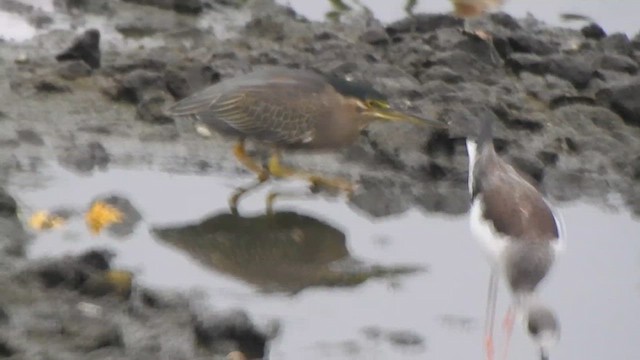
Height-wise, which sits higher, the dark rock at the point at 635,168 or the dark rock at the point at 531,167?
the dark rock at the point at 531,167

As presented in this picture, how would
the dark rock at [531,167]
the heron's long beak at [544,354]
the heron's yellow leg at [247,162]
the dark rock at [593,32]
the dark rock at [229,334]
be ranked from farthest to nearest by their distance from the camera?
the dark rock at [593,32], the dark rock at [531,167], the heron's yellow leg at [247,162], the heron's long beak at [544,354], the dark rock at [229,334]

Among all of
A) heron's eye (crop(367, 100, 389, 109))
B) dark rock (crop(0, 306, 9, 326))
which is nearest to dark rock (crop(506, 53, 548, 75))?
heron's eye (crop(367, 100, 389, 109))

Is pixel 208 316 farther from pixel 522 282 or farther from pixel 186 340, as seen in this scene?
pixel 522 282

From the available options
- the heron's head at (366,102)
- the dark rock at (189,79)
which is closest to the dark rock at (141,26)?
the dark rock at (189,79)

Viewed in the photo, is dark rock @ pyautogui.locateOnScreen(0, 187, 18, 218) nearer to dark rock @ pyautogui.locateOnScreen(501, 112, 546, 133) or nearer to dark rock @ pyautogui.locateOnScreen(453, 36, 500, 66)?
dark rock @ pyautogui.locateOnScreen(501, 112, 546, 133)

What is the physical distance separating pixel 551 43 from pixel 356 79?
2155 mm

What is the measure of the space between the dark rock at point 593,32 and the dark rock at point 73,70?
4.35 metres

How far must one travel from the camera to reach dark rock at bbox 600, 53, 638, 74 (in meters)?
12.3

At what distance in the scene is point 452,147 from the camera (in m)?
10.8

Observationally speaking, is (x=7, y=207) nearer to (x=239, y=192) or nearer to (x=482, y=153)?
(x=239, y=192)

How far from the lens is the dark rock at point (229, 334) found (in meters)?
7.55

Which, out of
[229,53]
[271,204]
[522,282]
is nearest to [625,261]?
[522,282]

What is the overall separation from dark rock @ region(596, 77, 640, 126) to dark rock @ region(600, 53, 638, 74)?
798 millimetres

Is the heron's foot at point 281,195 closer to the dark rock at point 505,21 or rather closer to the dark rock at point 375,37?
the dark rock at point 375,37
